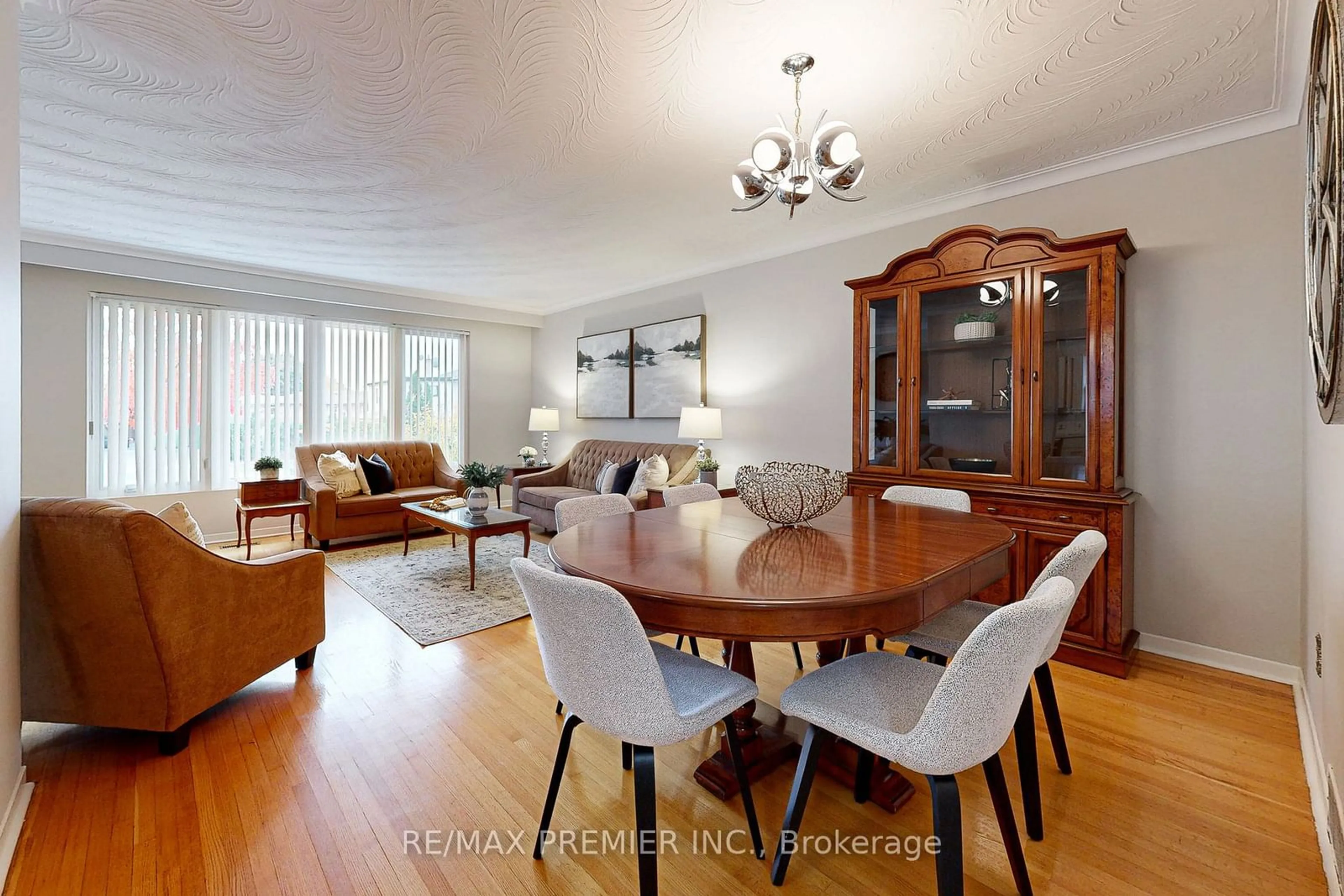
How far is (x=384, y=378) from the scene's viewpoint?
20.0ft

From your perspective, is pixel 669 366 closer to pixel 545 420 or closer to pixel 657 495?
pixel 657 495

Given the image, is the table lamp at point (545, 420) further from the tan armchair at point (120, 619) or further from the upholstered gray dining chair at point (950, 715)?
the upholstered gray dining chair at point (950, 715)

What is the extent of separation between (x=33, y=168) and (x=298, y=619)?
2944 millimetres

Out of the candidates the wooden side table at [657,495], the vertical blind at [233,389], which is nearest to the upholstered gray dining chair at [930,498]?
the wooden side table at [657,495]

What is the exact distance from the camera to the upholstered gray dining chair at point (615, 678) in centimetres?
119

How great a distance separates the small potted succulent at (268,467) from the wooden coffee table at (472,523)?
4.50 feet

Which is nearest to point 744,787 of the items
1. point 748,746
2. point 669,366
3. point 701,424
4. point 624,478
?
point 748,746

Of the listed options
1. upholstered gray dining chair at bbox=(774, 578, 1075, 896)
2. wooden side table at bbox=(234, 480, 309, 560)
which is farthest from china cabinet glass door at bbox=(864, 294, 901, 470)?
wooden side table at bbox=(234, 480, 309, 560)

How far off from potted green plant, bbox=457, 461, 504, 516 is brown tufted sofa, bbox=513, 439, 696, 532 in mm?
606

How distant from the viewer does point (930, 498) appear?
261 centimetres

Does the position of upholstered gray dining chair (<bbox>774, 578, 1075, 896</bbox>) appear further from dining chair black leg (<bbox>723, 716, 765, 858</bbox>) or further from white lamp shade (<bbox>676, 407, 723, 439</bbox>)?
white lamp shade (<bbox>676, 407, 723, 439</bbox>)

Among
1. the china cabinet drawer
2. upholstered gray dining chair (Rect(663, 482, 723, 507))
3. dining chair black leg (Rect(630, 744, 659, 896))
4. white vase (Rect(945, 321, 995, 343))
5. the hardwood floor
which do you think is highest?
white vase (Rect(945, 321, 995, 343))

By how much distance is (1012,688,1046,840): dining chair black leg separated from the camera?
1.58m

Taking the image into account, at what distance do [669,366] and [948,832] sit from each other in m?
4.53
